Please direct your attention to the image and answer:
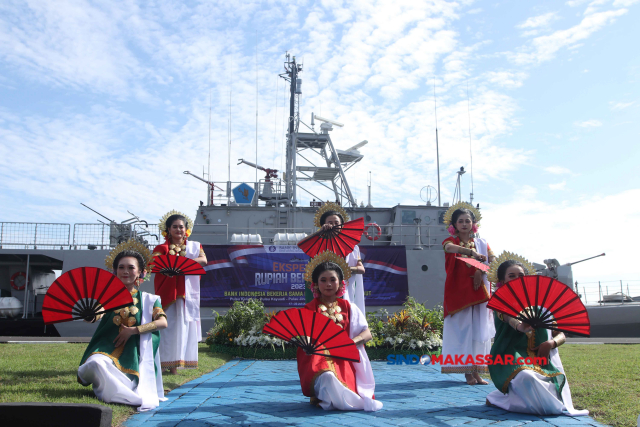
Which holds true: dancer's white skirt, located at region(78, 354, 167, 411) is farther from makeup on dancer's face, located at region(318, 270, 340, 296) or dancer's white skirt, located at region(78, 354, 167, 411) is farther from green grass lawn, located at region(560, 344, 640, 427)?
green grass lawn, located at region(560, 344, 640, 427)

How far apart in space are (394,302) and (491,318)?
884 centimetres

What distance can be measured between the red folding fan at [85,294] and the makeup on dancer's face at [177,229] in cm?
190

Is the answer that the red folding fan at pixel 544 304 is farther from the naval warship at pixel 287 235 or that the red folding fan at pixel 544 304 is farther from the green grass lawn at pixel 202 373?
the naval warship at pixel 287 235

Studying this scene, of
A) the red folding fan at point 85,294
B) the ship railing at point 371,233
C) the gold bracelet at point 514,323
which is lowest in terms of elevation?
the gold bracelet at point 514,323

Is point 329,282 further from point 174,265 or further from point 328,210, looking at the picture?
point 174,265

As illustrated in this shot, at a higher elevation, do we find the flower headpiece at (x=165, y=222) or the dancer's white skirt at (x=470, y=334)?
the flower headpiece at (x=165, y=222)

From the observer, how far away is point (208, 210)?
15.6 m

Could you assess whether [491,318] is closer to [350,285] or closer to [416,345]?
[350,285]

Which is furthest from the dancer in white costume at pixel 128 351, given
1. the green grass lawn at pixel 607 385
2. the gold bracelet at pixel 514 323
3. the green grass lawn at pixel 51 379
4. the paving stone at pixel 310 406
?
the green grass lawn at pixel 607 385

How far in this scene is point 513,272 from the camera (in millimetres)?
3826

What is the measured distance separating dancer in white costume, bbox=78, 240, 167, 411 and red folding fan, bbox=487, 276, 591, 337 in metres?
2.71

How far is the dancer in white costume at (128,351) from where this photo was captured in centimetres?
343

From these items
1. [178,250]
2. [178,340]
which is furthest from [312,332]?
[178,250]

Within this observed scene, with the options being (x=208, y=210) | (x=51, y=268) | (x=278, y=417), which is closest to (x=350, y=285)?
(x=278, y=417)
